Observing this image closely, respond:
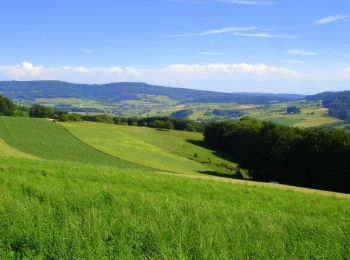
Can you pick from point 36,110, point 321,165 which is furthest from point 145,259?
point 36,110

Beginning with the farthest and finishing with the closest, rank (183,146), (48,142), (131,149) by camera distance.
A: (183,146)
(131,149)
(48,142)

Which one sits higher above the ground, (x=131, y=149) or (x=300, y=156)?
(x=300, y=156)

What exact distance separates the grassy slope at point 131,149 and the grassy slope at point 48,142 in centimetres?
333

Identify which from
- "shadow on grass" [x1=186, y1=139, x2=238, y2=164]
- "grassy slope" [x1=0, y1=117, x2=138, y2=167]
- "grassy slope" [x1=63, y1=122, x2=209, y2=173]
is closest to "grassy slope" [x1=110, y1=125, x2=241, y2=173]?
"shadow on grass" [x1=186, y1=139, x2=238, y2=164]

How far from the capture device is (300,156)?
7238 cm

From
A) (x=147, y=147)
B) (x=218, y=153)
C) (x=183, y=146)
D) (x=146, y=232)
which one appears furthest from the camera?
(x=218, y=153)

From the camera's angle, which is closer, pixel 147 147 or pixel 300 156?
pixel 300 156

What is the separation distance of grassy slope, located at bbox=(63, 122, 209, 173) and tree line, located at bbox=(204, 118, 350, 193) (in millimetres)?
11250

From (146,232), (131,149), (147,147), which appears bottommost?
(147,147)

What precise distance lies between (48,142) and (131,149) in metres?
17.7

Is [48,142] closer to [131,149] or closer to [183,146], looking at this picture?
[131,149]

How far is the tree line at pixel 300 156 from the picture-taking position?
66562 mm

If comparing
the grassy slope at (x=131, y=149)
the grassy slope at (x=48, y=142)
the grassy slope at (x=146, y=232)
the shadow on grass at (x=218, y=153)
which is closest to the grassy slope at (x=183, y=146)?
the shadow on grass at (x=218, y=153)

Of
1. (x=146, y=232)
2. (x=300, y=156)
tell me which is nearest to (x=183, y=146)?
(x=300, y=156)
